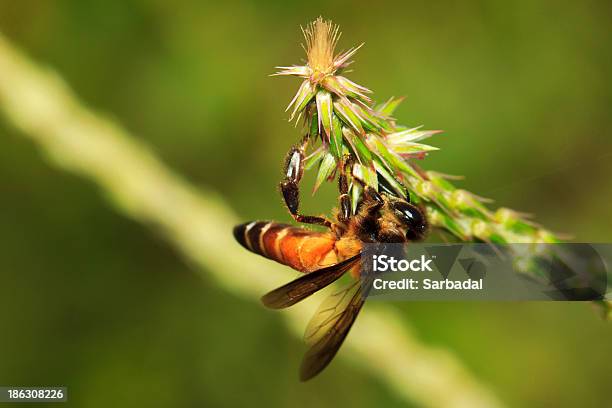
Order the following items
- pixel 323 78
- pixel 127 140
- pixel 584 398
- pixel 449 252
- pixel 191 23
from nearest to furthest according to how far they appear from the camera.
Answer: pixel 323 78 → pixel 449 252 → pixel 127 140 → pixel 584 398 → pixel 191 23

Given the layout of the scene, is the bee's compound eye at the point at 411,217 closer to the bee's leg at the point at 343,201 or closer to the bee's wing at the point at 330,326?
the bee's leg at the point at 343,201

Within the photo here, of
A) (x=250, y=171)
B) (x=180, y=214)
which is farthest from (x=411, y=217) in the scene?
(x=250, y=171)

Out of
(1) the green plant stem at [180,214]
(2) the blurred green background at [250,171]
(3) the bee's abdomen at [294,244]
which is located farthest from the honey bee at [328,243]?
(2) the blurred green background at [250,171]

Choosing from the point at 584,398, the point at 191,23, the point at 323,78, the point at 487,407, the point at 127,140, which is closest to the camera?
the point at 323,78

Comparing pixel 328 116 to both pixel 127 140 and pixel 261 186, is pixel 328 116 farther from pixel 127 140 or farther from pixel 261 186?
pixel 261 186

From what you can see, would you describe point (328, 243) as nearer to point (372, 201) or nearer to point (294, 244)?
point (294, 244)

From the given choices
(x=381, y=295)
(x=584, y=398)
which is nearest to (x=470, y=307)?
(x=584, y=398)

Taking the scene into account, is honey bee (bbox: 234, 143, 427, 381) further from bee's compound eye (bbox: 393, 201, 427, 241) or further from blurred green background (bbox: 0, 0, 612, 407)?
blurred green background (bbox: 0, 0, 612, 407)
